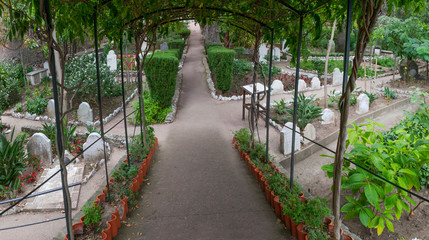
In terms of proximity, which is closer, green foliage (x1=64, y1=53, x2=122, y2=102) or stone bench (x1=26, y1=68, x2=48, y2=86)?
green foliage (x1=64, y1=53, x2=122, y2=102)

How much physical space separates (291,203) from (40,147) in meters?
5.91

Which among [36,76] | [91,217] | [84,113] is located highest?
[36,76]

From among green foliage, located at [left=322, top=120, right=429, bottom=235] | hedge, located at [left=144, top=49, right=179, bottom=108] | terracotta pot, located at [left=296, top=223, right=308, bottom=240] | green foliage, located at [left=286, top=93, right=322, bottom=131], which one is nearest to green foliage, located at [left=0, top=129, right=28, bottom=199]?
hedge, located at [left=144, top=49, right=179, bottom=108]

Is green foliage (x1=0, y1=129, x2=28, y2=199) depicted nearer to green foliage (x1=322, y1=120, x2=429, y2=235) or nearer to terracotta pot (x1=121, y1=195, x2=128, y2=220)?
terracotta pot (x1=121, y1=195, x2=128, y2=220)

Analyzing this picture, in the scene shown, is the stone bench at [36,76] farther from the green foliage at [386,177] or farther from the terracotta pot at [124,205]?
the green foliage at [386,177]

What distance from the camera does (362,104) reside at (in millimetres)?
11164

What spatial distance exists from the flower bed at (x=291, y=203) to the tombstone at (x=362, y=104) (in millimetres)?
5867

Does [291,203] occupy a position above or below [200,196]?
above

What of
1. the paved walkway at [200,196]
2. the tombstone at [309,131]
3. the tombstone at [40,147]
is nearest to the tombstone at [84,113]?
the tombstone at [40,147]

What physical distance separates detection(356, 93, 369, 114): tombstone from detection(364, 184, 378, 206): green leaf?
8.09 m

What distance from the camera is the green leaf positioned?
11.8 feet

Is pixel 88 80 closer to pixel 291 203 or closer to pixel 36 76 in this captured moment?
pixel 36 76

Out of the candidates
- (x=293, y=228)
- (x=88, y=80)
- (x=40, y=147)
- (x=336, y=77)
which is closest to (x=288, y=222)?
(x=293, y=228)

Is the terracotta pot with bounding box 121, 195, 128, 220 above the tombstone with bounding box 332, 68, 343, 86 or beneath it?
beneath
